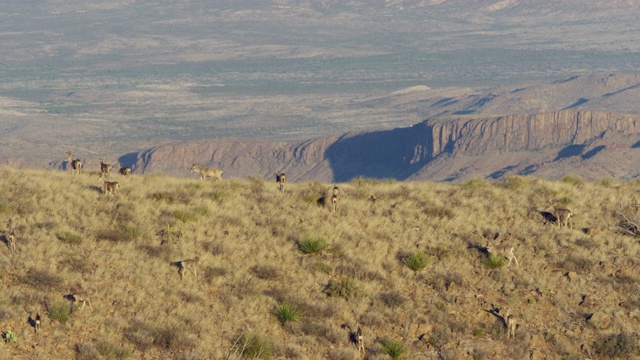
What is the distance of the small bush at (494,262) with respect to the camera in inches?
962

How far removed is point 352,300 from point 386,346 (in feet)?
6.62

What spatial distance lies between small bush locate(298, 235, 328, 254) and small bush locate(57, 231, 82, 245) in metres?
5.46

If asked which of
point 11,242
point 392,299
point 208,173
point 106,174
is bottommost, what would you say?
point 208,173

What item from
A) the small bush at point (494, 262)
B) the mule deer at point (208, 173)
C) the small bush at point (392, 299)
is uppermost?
the small bush at point (494, 262)

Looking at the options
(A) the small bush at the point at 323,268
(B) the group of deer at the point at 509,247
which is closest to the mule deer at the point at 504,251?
(B) the group of deer at the point at 509,247

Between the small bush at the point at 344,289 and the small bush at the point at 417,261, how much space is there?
5.79ft

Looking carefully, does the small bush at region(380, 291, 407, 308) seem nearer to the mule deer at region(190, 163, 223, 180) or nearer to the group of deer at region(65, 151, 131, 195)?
the group of deer at region(65, 151, 131, 195)

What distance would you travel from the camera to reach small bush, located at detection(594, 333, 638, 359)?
69.6ft

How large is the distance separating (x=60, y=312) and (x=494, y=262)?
10.4 metres

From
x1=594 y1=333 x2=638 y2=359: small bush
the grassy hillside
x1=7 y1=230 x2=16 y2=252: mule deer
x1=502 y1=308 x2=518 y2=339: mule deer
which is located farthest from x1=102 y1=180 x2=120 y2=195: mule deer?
x1=594 y1=333 x2=638 y2=359: small bush

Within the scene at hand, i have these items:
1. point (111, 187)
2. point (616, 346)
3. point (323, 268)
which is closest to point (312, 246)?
point (323, 268)

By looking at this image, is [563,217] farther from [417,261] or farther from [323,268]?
[323,268]

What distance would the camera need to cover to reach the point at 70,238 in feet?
79.2

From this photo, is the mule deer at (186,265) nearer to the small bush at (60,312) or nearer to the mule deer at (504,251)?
the small bush at (60,312)
